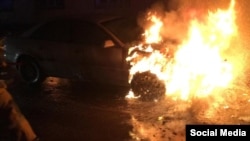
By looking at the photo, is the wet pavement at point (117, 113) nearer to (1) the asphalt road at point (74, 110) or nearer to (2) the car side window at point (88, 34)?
(1) the asphalt road at point (74, 110)

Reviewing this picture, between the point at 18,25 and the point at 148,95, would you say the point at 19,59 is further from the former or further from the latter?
the point at 18,25

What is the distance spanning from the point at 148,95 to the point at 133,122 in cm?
122

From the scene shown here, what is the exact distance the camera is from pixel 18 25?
69.6ft

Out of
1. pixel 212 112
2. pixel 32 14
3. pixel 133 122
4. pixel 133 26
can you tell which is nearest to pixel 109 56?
pixel 133 26

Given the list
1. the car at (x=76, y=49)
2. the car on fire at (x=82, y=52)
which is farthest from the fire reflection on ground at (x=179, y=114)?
the car at (x=76, y=49)

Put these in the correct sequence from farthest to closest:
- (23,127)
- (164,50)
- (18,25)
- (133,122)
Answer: (18,25) < (164,50) < (133,122) < (23,127)

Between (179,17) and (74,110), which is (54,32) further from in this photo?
(179,17)

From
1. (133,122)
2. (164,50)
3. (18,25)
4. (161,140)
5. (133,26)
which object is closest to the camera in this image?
(161,140)

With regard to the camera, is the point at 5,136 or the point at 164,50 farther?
the point at 164,50

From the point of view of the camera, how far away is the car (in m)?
8.77

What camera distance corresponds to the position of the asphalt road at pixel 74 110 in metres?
7.13

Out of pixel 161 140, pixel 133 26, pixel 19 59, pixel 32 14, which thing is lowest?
pixel 161 140

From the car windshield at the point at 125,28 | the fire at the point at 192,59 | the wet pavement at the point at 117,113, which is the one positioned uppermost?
the car windshield at the point at 125,28

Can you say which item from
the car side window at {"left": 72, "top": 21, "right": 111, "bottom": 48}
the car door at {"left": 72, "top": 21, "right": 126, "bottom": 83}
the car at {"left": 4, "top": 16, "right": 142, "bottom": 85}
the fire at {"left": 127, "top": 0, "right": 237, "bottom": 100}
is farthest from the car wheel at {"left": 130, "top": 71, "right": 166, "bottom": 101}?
the car side window at {"left": 72, "top": 21, "right": 111, "bottom": 48}
